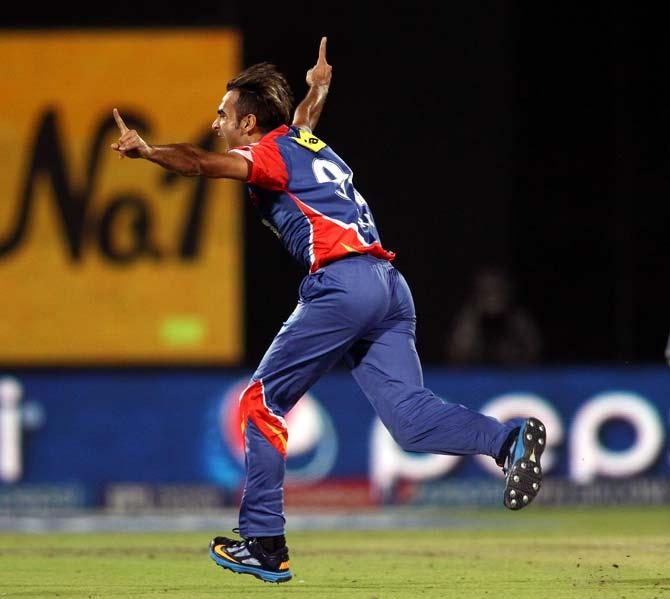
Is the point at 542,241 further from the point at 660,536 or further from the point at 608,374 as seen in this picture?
the point at 660,536

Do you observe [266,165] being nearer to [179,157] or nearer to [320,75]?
[179,157]

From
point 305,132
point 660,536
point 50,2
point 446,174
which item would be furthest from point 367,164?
point 305,132

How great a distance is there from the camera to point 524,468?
260 inches

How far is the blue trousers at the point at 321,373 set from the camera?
6824mm

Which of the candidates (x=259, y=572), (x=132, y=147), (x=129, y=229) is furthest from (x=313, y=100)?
(x=129, y=229)

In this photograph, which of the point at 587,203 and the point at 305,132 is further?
the point at 587,203

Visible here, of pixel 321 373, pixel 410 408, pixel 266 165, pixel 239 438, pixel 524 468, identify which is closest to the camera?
pixel 524 468

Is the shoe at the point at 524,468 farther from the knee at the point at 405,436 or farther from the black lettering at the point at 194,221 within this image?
the black lettering at the point at 194,221

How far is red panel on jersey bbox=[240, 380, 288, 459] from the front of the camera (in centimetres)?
687

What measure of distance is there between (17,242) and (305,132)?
25.8 ft

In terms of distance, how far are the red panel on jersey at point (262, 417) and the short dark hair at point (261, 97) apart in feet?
3.77

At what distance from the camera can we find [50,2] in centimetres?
1459

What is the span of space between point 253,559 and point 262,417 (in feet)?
1.98

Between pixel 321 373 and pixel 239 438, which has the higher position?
pixel 321 373
